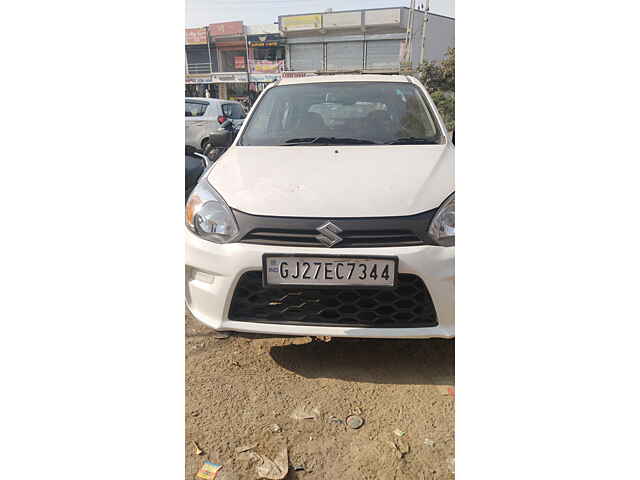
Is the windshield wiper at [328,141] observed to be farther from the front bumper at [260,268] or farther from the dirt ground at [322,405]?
the dirt ground at [322,405]

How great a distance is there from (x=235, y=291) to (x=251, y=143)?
0.87m

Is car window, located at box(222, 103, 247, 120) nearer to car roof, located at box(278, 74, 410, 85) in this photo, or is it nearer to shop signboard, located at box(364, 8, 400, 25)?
car roof, located at box(278, 74, 410, 85)

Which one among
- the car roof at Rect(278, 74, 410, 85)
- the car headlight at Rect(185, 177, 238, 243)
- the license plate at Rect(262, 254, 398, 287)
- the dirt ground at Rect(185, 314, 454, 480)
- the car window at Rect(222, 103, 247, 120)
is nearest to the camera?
the dirt ground at Rect(185, 314, 454, 480)

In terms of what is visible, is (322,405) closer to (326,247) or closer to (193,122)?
(326,247)

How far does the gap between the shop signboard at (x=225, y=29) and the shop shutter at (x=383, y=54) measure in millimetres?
517

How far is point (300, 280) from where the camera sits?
1562 millimetres

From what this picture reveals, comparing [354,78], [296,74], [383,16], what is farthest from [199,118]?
[383,16]

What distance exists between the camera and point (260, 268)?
1.59 meters

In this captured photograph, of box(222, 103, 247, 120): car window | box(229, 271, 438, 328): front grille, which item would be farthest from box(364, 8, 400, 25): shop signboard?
box(222, 103, 247, 120): car window

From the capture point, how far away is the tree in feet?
5.06

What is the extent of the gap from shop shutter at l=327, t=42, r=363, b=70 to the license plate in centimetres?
90
